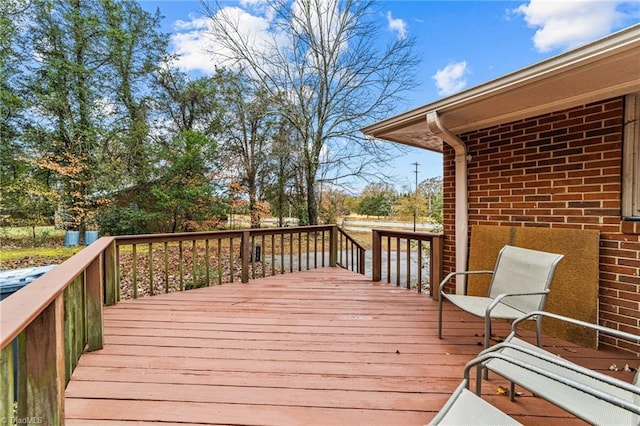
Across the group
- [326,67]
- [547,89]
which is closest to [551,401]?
[547,89]

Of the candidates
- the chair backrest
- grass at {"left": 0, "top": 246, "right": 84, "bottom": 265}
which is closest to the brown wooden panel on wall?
the chair backrest

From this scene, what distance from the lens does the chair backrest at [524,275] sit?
7.40ft

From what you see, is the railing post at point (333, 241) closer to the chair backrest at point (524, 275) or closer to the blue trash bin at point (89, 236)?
the chair backrest at point (524, 275)

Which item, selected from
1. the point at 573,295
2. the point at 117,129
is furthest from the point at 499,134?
the point at 117,129

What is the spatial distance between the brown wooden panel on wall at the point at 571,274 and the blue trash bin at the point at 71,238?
37.3 ft

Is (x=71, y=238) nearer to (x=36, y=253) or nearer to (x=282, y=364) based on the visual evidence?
(x=36, y=253)

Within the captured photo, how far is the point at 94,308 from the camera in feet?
7.70

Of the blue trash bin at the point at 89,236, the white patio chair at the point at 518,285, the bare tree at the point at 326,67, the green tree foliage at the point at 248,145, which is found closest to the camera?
the white patio chair at the point at 518,285

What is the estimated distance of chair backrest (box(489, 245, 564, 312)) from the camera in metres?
2.26

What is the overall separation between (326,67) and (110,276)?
27.4ft

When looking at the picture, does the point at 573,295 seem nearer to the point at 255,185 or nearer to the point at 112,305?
the point at 112,305

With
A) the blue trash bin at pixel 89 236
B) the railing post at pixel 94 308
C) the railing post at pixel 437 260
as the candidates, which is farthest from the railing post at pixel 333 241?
the blue trash bin at pixel 89 236

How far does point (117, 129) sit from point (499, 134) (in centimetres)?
1121

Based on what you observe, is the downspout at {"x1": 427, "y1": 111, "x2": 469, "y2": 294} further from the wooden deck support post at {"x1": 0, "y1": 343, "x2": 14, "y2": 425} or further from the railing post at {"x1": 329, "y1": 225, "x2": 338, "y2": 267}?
the wooden deck support post at {"x1": 0, "y1": 343, "x2": 14, "y2": 425}
